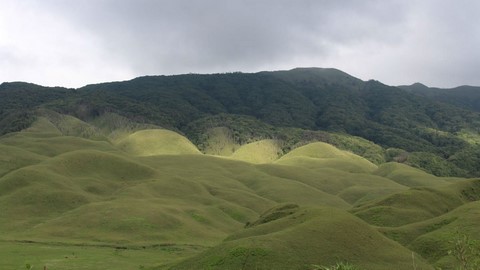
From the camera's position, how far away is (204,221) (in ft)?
395

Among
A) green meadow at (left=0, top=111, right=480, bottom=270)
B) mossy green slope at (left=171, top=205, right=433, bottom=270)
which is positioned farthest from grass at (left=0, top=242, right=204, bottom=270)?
mossy green slope at (left=171, top=205, right=433, bottom=270)

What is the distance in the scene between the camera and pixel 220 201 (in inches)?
5723

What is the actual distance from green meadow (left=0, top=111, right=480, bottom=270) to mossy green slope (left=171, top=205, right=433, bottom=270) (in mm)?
131

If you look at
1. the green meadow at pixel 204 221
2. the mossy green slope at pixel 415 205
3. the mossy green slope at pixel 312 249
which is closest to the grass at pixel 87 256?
the green meadow at pixel 204 221

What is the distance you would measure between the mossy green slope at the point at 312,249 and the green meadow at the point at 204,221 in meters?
0.13

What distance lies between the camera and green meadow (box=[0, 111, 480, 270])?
5350cm

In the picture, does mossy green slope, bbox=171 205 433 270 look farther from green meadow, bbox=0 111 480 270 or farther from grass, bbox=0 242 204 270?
grass, bbox=0 242 204 270

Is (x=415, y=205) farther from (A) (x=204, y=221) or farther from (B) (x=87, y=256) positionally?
(B) (x=87, y=256)

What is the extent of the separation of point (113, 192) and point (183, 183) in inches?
952

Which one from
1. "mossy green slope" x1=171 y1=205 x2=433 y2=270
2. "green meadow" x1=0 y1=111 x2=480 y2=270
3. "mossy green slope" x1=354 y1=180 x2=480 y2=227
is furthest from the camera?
"mossy green slope" x1=354 y1=180 x2=480 y2=227

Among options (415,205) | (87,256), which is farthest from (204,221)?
(415,205)

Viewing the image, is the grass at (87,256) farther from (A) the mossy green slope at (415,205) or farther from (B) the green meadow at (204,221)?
(A) the mossy green slope at (415,205)

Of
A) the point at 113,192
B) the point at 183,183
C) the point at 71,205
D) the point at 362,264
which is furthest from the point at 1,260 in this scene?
the point at 183,183

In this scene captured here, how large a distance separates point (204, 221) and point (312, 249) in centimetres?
7045
